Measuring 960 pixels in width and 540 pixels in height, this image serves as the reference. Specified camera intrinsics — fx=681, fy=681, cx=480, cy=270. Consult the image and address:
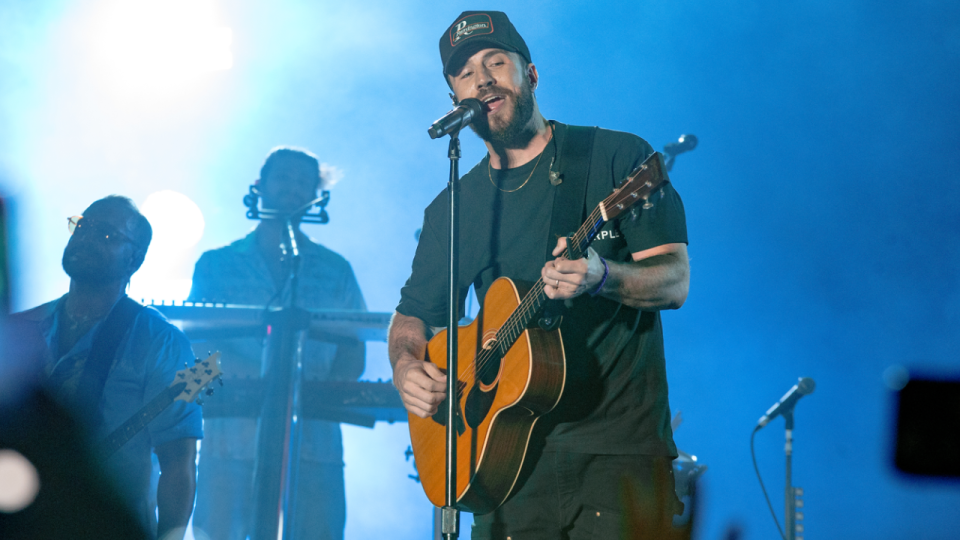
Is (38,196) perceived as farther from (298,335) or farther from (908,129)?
(908,129)

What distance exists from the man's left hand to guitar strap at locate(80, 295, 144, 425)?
302cm

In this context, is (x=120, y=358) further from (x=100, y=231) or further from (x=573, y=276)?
(x=573, y=276)

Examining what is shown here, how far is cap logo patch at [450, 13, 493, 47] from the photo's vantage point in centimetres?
259

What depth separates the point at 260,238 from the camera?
19.7ft

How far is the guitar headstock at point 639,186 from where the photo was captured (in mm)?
1836

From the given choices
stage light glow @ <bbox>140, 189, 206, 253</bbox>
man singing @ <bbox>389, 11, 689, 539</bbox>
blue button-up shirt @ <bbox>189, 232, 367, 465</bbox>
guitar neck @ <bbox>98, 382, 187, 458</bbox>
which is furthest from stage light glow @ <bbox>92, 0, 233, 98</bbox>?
man singing @ <bbox>389, 11, 689, 539</bbox>

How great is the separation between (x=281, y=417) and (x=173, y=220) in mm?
3540

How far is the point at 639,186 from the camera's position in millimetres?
1869

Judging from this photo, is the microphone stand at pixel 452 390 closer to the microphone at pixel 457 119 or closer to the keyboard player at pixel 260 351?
the microphone at pixel 457 119

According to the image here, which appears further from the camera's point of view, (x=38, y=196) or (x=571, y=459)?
(x=38, y=196)

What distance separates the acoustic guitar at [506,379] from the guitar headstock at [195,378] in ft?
6.06

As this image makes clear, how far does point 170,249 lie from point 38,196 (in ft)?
4.36

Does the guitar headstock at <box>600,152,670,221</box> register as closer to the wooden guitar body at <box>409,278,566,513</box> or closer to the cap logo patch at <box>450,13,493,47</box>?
the wooden guitar body at <box>409,278,566,513</box>

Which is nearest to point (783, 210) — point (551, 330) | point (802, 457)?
point (802, 457)
